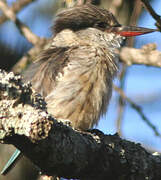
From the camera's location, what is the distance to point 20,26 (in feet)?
18.2

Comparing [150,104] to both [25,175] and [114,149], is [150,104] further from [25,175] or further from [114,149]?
[114,149]

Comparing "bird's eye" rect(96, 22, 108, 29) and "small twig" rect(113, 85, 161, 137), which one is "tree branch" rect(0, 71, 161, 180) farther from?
"bird's eye" rect(96, 22, 108, 29)

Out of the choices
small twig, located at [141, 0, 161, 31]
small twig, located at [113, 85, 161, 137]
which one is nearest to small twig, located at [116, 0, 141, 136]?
small twig, located at [113, 85, 161, 137]

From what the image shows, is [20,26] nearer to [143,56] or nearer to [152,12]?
[143,56]

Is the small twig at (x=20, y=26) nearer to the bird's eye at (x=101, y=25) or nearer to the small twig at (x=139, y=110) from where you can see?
the bird's eye at (x=101, y=25)

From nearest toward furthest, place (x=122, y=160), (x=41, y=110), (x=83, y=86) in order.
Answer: (x=41, y=110) < (x=122, y=160) < (x=83, y=86)

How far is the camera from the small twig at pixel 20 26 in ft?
18.0

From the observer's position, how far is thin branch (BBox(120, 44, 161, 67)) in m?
4.99

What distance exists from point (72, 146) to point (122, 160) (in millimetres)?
656

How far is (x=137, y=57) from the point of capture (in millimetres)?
5160

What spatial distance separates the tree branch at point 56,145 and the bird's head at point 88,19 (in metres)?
1.81

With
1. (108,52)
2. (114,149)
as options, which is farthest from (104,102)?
(114,149)

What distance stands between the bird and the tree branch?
0.71 m

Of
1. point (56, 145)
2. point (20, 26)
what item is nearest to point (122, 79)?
point (20, 26)
